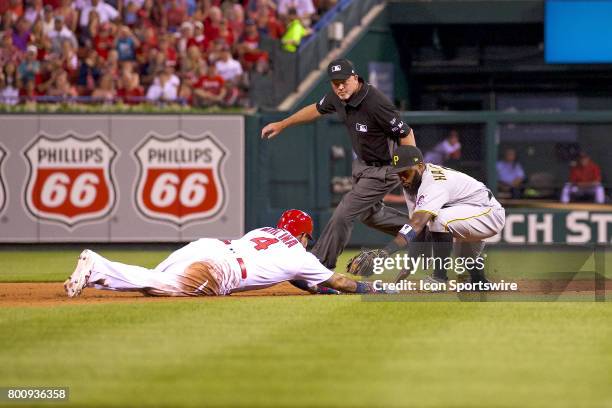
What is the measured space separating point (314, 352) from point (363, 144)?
15.3ft

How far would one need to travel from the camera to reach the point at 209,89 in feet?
62.9

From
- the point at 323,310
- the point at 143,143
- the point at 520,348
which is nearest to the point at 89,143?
the point at 143,143

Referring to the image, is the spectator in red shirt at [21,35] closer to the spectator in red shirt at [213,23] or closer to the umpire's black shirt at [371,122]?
the spectator in red shirt at [213,23]

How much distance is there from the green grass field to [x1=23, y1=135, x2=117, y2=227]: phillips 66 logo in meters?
8.77

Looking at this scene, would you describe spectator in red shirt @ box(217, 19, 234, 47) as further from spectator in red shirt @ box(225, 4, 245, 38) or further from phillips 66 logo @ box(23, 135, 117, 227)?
phillips 66 logo @ box(23, 135, 117, 227)

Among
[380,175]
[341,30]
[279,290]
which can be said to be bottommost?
[279,290]

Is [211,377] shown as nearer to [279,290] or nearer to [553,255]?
[279,290]

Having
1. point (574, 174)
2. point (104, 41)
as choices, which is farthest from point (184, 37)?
point (574, 174)

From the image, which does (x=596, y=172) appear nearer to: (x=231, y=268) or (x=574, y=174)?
(x=574, y=174)

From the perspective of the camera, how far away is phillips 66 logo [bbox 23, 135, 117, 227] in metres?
18.4

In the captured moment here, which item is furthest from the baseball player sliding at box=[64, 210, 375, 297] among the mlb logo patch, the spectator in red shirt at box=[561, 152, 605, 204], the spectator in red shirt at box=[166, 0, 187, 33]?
the spectator in red shirt at box=[166, 0, 187, 33]

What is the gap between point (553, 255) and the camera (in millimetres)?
11805

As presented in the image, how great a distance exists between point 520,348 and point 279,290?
452 centimetres

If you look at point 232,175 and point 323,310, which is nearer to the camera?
point 323,310
